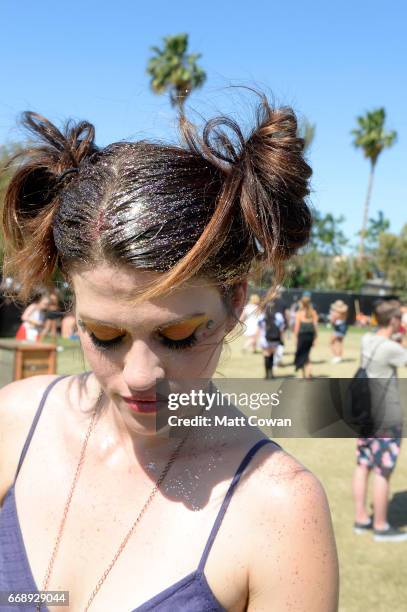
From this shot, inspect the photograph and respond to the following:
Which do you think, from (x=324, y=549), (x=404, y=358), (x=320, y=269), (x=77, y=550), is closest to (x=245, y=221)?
(x=324, y=549)

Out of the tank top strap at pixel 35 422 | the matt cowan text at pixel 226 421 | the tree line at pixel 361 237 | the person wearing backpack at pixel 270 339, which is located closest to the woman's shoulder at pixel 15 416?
the tank top strap at pixel 35 422

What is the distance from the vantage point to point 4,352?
7.44 meters

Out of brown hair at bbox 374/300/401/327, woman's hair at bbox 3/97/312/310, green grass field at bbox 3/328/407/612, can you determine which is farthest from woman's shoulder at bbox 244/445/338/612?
brown hair at bbox 374/300/401/327

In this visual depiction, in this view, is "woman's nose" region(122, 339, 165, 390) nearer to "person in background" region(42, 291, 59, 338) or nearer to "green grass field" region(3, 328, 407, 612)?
"green grass field" region(3, 328, 407, 612)

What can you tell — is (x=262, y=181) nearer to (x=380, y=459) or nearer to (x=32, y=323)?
(x=380, y=459)

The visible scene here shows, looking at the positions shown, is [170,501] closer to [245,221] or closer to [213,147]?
[245,221]

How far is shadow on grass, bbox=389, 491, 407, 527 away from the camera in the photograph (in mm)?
5398

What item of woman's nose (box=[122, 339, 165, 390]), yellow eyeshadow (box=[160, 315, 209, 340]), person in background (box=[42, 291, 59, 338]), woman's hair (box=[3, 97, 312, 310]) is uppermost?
woman's hair (box=[3, 97, 312, 310])

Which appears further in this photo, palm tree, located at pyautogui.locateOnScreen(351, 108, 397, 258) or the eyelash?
palm tree, located at pyautogui.locateOnScreen(351, 108, 397, 258)

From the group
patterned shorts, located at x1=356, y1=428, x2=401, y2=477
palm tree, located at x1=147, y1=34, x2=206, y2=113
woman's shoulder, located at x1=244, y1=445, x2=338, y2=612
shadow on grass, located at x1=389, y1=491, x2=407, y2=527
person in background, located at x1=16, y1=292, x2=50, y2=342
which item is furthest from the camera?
palm tree, located at x1=147, y1=34, x2=206, y2=113

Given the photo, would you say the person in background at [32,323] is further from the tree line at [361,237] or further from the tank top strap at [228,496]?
the tree line at [361,237]

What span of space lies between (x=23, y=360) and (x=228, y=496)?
21.6ft

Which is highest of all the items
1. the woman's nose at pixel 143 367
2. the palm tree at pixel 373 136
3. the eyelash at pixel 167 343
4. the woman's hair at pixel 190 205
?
the palm tree at pixel 373 136

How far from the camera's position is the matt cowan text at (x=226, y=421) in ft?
4.29
